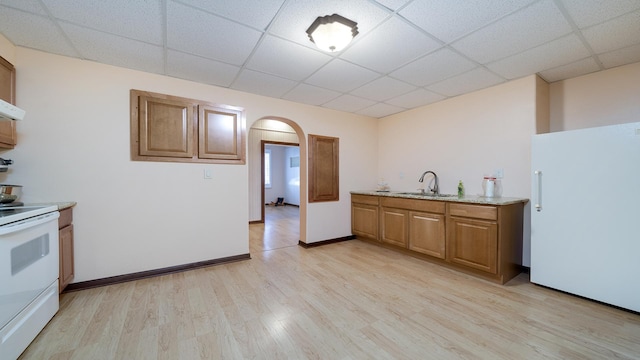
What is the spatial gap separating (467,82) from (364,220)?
2.47 meters

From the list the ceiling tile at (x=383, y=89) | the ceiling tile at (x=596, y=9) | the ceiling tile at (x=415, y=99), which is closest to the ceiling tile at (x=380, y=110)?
the ceiling tile at (x=415, y=99)

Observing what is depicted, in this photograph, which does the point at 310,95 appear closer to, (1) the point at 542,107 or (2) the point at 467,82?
(2) the point at 467,82

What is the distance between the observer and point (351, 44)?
84.8 inches

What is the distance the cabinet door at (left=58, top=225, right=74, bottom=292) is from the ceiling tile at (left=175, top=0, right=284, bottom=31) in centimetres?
227

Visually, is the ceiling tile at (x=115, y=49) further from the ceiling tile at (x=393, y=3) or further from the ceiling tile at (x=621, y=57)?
the ceiling tile at (x=621, y=57)

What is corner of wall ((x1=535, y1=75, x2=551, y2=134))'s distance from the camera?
109 inches

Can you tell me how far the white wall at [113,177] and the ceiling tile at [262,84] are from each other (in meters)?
0.19

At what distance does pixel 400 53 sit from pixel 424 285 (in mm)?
2368

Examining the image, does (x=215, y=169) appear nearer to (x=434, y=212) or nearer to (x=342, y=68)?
(x=342, y=68)

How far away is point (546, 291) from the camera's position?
2395 millimetres

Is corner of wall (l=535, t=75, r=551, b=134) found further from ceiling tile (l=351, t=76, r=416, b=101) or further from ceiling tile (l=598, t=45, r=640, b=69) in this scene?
ceiling tile (l=351, t=76, r=416, b=101)

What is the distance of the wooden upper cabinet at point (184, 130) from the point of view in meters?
2.64

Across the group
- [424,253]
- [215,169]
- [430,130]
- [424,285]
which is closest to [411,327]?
[424,285]

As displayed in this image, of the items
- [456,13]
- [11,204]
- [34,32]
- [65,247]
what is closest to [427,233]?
[456,13]
